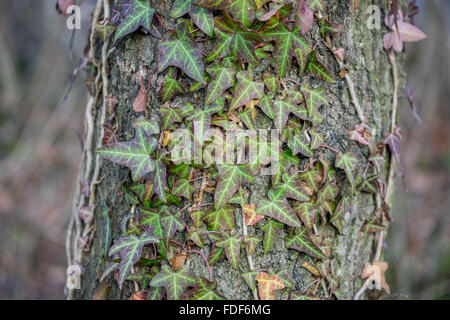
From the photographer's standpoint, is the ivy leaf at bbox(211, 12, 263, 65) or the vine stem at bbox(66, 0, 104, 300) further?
the vine stem at bbox(66, 0, 104, 300)

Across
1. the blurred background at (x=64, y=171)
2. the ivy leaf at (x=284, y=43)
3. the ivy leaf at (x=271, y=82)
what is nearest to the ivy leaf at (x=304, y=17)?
the ivy leaf at (x=284, y=43)

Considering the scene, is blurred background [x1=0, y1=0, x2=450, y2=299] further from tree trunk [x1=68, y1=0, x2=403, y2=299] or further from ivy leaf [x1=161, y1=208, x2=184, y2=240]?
ivy leaf [x1=161, y1=208, x2=184, y2=240]

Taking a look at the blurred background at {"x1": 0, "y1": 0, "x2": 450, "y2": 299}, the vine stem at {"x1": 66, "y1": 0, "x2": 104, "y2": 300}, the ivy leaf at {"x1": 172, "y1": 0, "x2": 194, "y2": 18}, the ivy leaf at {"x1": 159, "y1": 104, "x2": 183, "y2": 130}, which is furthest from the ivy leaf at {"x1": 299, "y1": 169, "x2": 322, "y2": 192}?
the blurred background at {"x1": 0, "y1": 0, "x2": 450, "y2": 299}

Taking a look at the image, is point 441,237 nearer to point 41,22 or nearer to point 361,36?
point 361,36

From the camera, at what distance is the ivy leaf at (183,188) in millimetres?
859

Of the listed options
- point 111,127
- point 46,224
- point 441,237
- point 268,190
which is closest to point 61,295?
point 46,224

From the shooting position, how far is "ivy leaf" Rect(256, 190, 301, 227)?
868mm

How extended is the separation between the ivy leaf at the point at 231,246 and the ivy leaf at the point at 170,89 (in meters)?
0.36

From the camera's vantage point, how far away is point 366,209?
104 cm

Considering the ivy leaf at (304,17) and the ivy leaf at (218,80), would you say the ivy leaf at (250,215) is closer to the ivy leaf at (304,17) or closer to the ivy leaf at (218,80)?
the ivy leaf at (218,80)

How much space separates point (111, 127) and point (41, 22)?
14.2 ft

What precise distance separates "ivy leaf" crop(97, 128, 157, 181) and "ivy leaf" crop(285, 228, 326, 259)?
39cm

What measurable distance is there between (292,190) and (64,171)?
120 inches

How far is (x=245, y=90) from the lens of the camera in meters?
0.83
